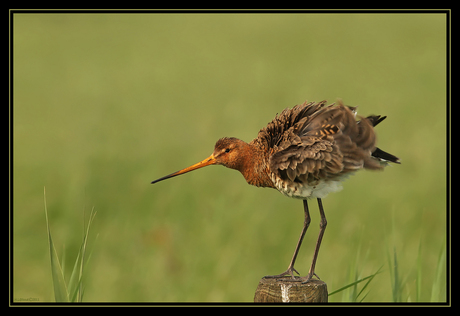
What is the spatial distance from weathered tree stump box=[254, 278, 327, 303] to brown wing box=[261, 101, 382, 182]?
971 millimetres

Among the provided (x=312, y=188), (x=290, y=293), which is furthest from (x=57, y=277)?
(x=312, y=188)

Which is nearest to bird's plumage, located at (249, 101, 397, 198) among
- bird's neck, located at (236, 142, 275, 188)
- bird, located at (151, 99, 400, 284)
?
bird, located at (151, 99, 400, 284)

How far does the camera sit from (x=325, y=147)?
Answer: 472 centimetres

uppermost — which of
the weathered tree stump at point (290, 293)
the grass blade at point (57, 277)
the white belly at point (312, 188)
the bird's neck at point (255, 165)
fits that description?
the bird's neck at point (255, 165)

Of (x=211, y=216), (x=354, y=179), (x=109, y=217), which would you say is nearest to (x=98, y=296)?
(x=109, y=217)

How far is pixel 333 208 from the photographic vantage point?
1194cm

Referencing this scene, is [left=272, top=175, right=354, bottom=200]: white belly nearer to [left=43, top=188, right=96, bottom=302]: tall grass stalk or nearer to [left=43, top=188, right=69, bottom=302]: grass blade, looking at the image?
[left=43, top=188, right=96, bottom=302]: tall grass stalk

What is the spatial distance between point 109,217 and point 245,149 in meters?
6.49

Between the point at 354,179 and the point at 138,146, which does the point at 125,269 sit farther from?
the point at 354,179

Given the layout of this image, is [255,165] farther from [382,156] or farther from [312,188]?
[382,156]

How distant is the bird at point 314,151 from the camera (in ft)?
15.6

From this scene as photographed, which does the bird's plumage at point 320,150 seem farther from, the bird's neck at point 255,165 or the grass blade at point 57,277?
the grass blade at point 57,277

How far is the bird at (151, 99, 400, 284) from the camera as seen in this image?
4762 mm

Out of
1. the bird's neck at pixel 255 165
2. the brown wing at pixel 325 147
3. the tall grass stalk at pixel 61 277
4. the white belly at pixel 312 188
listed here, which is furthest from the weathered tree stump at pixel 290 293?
the tall grass stalk at pixel 61 277
